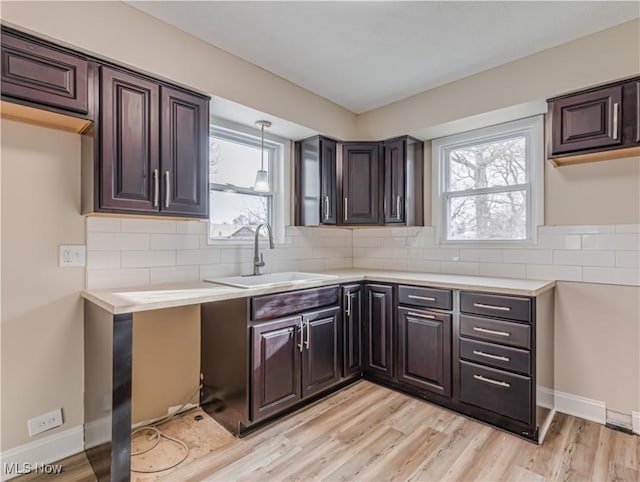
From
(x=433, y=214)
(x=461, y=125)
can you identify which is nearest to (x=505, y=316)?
(x=433, y=214)

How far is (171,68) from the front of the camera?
81.4 inches

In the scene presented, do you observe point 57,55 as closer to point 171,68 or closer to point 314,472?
point 171,68

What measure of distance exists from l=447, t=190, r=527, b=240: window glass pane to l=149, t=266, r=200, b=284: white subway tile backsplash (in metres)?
2.22

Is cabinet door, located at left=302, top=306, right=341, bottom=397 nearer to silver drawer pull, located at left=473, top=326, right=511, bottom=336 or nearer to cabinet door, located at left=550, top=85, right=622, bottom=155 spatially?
silver drawer pull, located at left=473, top=326, right=511, bottom=336

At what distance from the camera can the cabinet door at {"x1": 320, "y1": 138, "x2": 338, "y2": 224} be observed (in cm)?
308

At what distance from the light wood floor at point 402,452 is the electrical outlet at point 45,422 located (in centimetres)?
22

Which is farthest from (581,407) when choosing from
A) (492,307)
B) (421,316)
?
(421,316)

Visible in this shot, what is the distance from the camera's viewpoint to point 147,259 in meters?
2.24

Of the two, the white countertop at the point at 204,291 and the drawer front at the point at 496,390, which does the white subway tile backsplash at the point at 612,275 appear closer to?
the white countertop at the point at 204,291

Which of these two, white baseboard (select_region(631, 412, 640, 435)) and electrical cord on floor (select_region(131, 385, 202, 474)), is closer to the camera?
electrical cord on floor (select_region(131, 385, 202, 474))

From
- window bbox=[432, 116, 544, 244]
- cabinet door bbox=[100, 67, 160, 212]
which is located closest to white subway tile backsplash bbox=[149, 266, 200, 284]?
cabinet door bbox=[100, 67, 160, 212]

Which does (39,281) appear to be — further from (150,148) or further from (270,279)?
(270,279)

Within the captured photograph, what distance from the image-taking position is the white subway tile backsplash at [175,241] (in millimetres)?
2291

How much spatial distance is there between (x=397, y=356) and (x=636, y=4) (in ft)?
8.58
